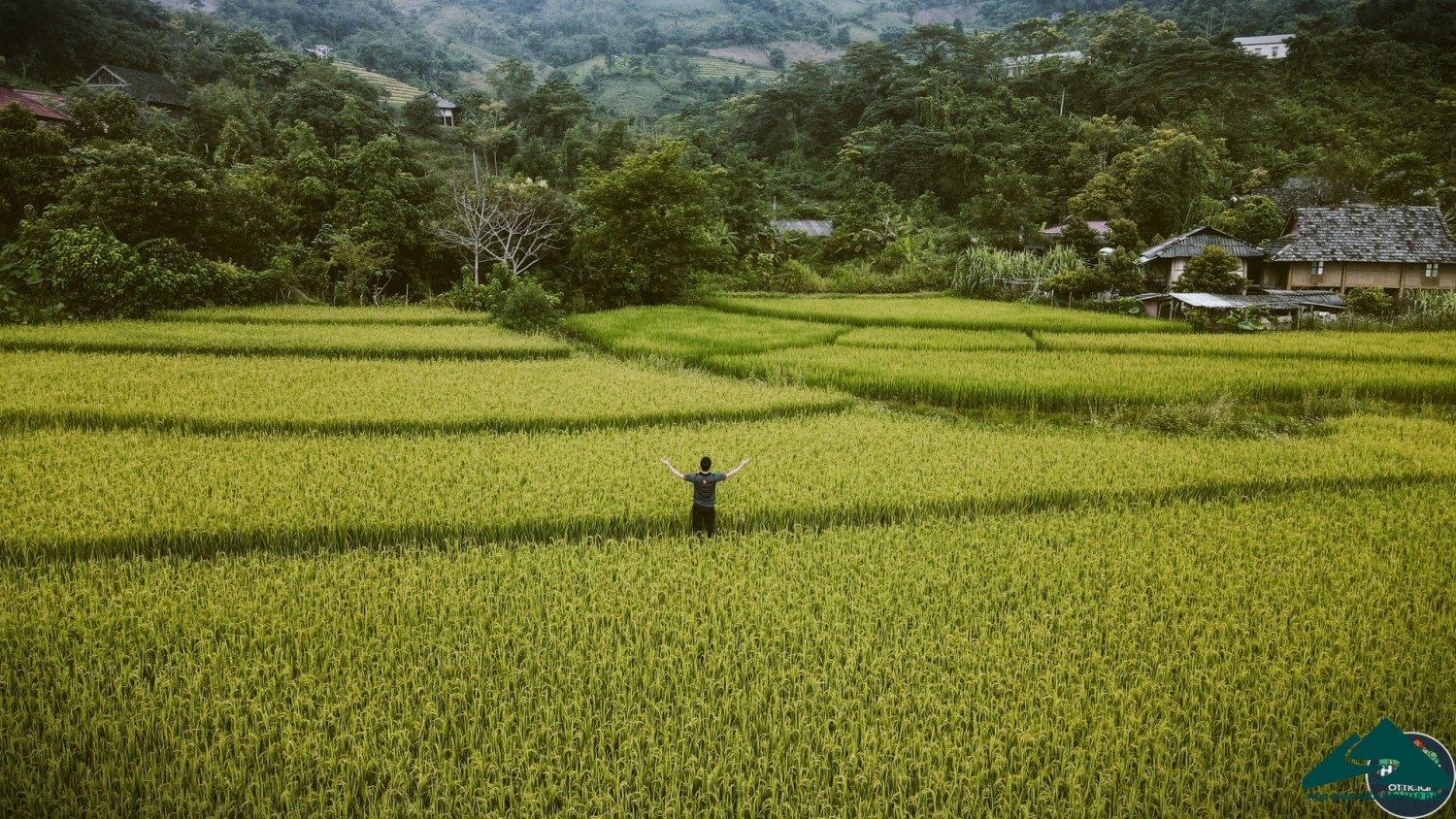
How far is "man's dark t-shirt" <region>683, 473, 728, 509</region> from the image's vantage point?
4961mm

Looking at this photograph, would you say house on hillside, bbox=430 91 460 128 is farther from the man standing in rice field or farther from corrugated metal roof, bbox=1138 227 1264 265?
the man standing in rice field

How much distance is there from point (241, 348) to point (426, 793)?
10108 millimetres

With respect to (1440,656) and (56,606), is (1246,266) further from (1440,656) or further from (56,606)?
(56,606)

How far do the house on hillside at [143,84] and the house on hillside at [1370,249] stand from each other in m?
36.3

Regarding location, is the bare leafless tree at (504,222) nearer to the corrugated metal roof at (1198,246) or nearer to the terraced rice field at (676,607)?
the terraced rice field at (676,607)

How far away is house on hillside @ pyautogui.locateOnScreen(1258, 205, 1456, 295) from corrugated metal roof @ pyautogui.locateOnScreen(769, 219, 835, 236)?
53.9 ft

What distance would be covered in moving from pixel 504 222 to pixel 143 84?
63.0 ft

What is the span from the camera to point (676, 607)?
4.00 meters

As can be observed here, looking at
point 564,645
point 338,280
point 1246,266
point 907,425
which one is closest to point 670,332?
point 907,425

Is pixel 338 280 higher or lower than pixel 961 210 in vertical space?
lower

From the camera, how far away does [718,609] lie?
400cm

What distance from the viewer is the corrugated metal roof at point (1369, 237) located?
64.0ft

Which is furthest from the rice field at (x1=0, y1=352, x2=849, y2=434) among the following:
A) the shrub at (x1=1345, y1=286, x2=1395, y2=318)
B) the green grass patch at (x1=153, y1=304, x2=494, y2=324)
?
the shrub at (x1=1345, y1=286, x2=1395, y2=318)

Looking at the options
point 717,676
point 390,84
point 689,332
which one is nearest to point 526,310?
point 689,332
